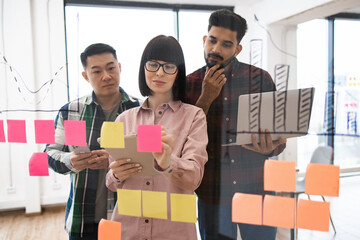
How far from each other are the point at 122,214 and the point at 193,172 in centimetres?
33

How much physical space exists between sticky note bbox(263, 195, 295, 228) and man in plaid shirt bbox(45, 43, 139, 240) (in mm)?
550

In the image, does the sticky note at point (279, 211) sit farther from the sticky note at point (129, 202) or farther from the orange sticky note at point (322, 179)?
the sticky note at point (129, 202)

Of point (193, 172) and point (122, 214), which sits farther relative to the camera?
point (122, 214)

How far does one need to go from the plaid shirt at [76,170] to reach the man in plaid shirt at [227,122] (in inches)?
12.0

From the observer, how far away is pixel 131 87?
1015 mm

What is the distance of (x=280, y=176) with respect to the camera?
35.0 inches

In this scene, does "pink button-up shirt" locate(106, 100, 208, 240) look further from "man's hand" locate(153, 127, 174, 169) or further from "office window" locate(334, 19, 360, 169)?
"office window" locate(334, 19, 360, 169)

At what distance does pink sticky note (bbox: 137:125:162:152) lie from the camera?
36.1 inches

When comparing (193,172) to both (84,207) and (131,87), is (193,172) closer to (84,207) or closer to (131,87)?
(131,87)

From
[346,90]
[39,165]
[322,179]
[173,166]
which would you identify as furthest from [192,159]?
[39,165]

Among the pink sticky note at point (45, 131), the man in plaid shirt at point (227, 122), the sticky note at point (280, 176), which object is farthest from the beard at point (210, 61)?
the pink sticky note at point (45, 131)

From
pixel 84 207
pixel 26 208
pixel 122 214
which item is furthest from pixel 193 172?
pixel 26 208

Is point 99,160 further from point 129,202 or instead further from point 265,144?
point 265,144

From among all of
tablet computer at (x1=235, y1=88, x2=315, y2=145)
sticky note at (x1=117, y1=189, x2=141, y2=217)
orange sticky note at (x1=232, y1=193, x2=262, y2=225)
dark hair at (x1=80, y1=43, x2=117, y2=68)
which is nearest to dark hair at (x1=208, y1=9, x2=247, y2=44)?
tablet computer at (x1=235, y1=88, x2=315, y2=145)
